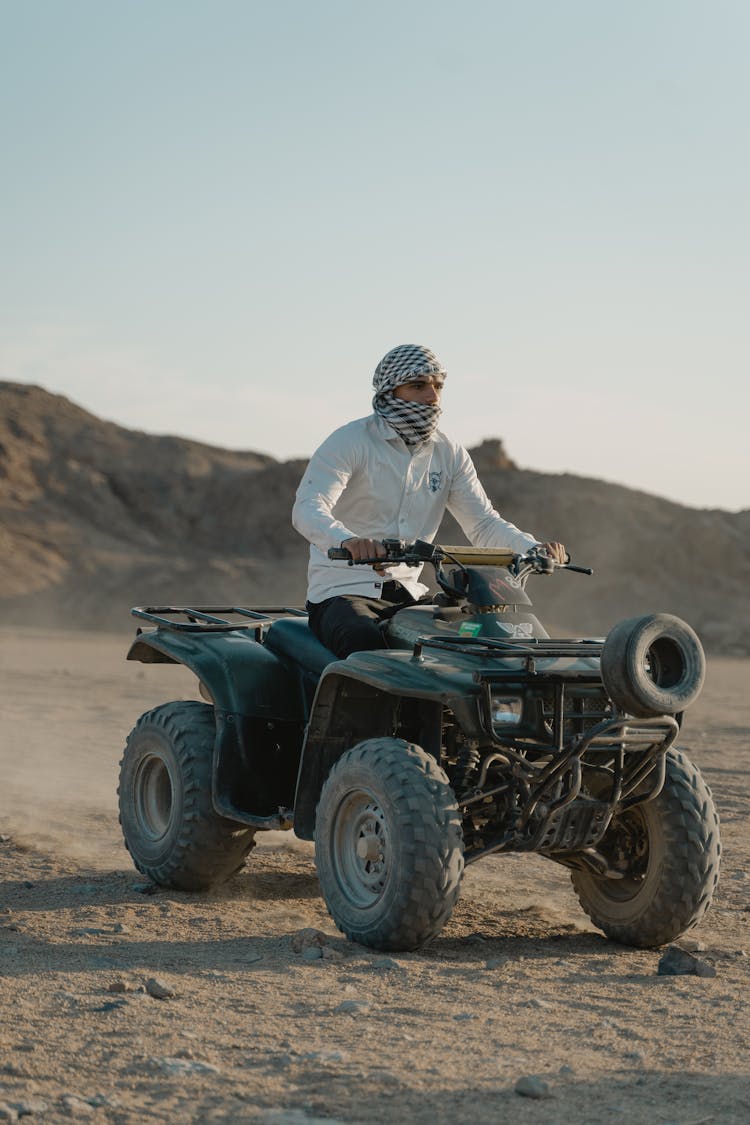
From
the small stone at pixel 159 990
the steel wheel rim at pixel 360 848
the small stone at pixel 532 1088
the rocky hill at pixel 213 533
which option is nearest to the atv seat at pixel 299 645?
the steel wheel rim at pixel 360 848

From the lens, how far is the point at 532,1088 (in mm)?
4219

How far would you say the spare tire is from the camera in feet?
17.9

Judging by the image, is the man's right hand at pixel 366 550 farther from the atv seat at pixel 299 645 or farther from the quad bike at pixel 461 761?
the atv seat at pixel 299 645

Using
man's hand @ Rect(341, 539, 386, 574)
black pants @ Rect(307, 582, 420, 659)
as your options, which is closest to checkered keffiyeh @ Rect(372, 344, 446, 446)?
black pants @ Rect(307, 582, 420, 659)

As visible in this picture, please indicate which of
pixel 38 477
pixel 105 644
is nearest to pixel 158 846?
pixel 105 644

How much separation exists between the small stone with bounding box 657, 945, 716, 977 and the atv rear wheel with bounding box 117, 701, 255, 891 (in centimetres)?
217

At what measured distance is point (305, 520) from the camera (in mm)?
6520

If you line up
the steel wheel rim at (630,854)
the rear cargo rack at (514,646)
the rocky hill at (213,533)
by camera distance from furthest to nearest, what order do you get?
the rocky hill at (213,533) → the steel wheel rim at (630,854) → the rear cargo rack at (514,646)

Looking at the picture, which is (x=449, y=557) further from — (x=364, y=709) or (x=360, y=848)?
(x=360, y=848)

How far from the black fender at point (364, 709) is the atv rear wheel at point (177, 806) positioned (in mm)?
738

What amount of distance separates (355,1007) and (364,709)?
5.43ft

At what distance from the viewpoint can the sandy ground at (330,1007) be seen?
13.7ft

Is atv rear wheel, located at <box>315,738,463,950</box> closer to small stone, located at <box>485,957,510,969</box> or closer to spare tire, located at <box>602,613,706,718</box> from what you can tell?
small stone, located at <box>485,957,510,969</box>

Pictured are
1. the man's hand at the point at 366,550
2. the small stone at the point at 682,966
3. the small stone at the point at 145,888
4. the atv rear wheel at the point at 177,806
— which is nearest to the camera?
the small stone at the point at 682,966
